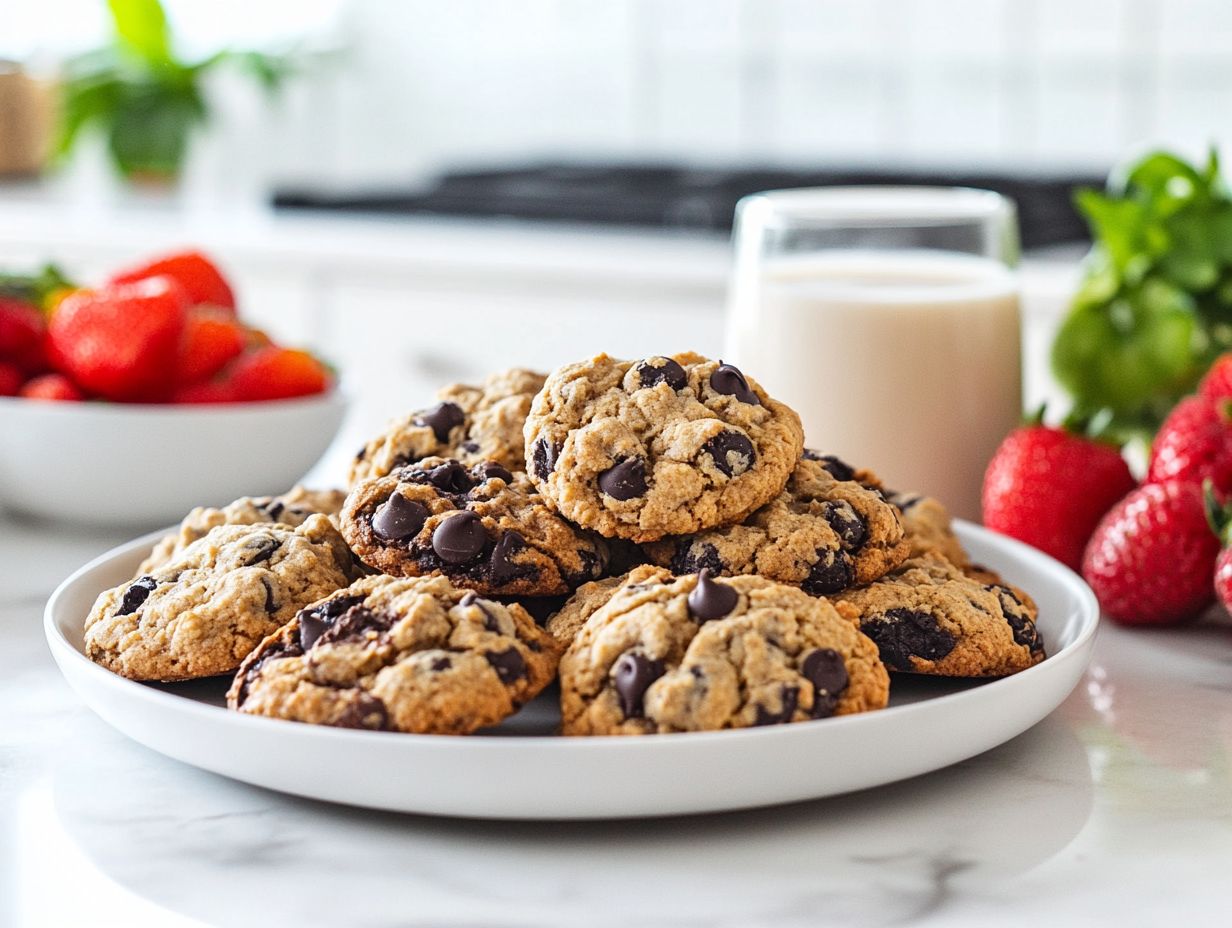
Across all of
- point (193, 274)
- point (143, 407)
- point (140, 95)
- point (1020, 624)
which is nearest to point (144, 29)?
point (140, 95)

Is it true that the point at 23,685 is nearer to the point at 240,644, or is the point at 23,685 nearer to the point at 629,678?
the point at 240,644

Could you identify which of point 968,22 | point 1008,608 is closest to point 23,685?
point 1008,608

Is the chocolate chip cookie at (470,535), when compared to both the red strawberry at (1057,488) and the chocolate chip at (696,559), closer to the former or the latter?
the chocolate chip at (696,559)

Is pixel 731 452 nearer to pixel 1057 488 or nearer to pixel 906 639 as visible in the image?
pixel 906 639

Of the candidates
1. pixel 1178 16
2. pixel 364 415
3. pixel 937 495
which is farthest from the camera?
pixel 1178 16

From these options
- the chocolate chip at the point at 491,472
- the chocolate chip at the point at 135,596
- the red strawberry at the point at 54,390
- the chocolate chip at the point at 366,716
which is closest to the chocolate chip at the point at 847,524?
the chocolate chip at the point at 491,472

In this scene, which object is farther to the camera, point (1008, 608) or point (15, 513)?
point (15, 513)
